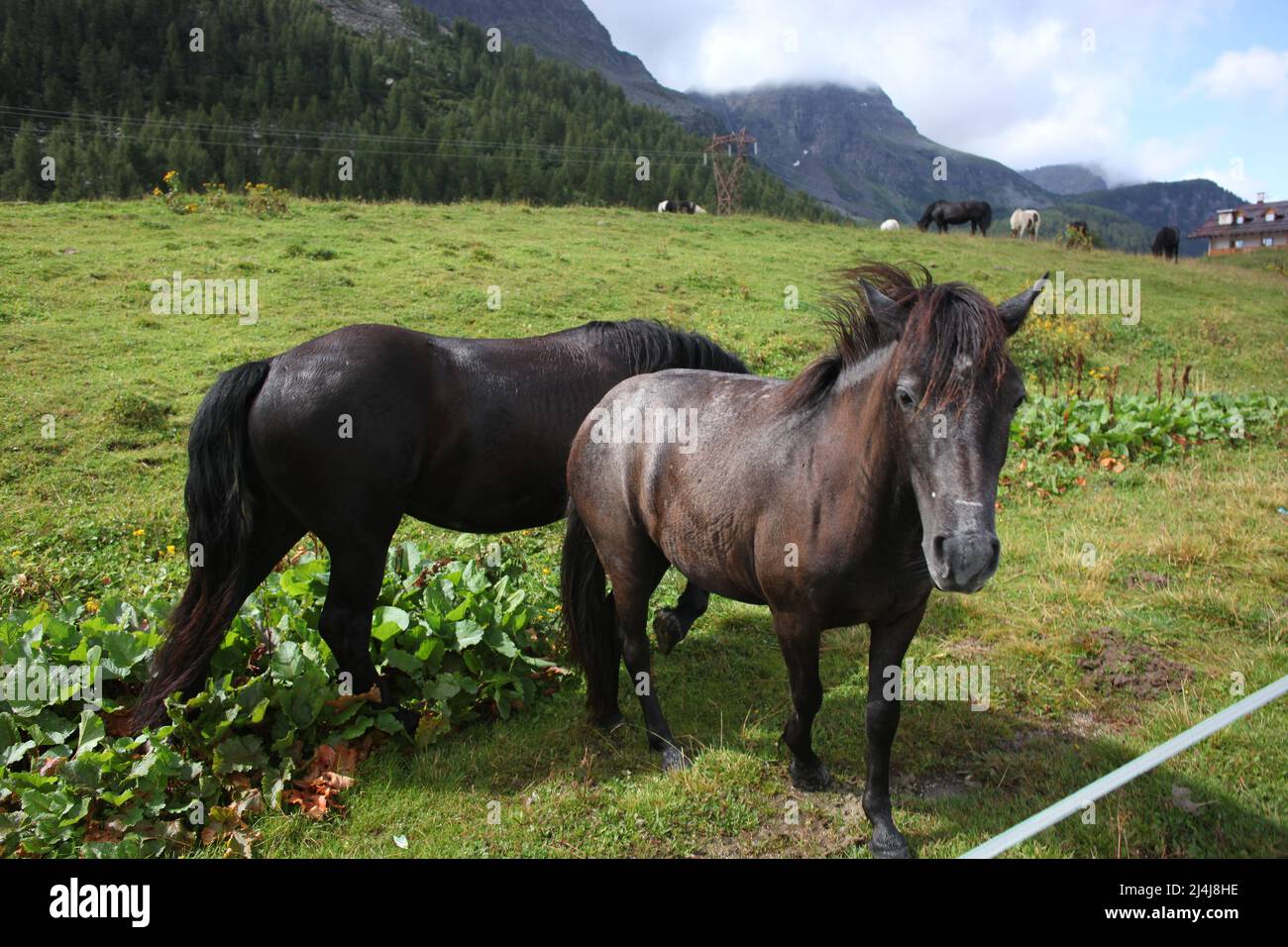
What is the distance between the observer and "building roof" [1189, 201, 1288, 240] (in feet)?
283

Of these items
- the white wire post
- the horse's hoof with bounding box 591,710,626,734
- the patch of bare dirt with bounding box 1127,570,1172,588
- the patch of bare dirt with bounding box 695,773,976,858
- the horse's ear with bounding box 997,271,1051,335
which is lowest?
the patch of bare dirt with bounding box 695,773,976,858

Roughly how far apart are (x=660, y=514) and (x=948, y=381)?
174 centimetres

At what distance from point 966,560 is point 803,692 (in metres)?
1.36

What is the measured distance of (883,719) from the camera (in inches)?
142

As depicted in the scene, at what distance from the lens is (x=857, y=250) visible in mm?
22578

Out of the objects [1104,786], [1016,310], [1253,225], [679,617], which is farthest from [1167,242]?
A: [1253,225]

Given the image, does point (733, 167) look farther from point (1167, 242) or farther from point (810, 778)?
point (810, 778)

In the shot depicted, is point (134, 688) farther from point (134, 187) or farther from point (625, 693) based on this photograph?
point (134, 187)

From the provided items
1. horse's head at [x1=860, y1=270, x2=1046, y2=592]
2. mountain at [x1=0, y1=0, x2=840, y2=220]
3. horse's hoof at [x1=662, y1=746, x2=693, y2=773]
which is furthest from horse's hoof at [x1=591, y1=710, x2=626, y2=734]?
mountain at [x1=0, y1=0, x2=840, y2=220]

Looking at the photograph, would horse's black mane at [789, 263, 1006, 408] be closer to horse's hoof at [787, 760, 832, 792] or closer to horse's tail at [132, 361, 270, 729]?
horse's hoof at [787, 760, 832, 792]

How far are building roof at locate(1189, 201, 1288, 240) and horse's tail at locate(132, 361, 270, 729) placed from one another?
345 ft

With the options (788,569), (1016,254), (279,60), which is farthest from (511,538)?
(279,60)

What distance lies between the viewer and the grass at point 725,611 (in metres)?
3.80

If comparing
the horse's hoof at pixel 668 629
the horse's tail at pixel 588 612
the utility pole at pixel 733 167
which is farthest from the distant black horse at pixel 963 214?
the horse's tail at pixel 588 612
